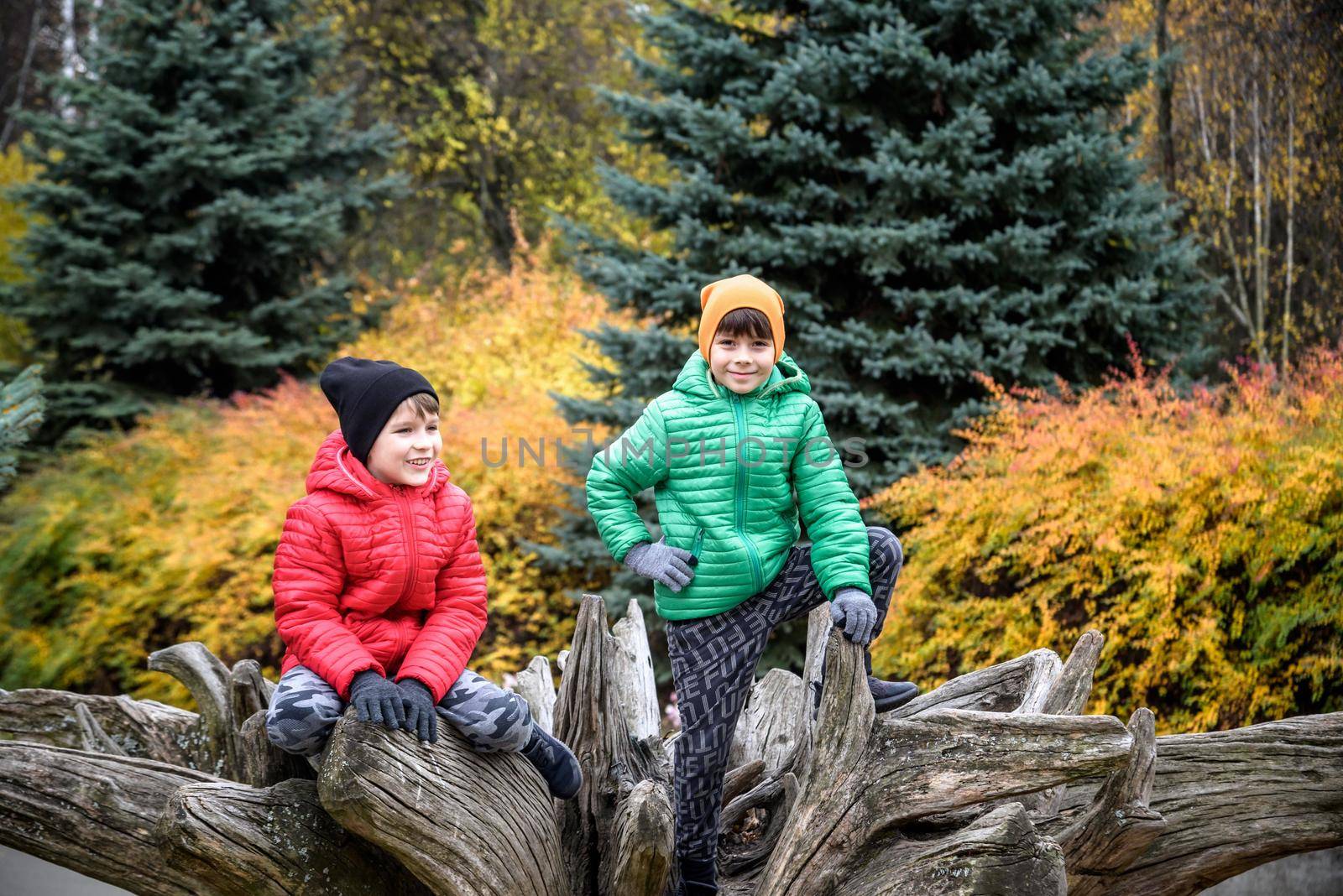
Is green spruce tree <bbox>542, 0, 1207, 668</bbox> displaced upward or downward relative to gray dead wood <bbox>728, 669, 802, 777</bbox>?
upward

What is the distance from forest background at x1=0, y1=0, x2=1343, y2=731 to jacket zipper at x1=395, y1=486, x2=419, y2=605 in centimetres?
160

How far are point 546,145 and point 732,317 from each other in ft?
39.3

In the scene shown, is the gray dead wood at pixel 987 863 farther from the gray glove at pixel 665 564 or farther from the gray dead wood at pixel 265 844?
the gray dead wood at pixel 265 844

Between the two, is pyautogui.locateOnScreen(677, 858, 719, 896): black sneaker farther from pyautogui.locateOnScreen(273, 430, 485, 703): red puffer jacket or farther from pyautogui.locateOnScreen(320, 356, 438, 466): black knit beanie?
pyautogui.locateOnScreen(320, 356, 438, 466): black knit beanie

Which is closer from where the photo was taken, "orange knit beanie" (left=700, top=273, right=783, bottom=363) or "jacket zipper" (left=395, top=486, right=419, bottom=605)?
"jacket zipper" (left=395, top=486, right=419, bottom=605)

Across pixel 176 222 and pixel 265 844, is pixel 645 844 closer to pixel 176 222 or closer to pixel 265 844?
pixel 265 844

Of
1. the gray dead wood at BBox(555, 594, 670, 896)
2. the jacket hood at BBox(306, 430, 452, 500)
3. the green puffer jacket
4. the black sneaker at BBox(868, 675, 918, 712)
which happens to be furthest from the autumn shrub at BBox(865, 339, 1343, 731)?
the jacket hood at BBox(306, 430, 452, 500)

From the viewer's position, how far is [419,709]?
2.17m

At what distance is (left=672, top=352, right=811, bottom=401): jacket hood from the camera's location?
265 centimetres

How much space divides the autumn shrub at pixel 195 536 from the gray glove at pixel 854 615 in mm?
4012

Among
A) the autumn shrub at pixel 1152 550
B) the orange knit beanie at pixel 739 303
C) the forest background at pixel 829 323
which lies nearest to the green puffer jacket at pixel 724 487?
the orange knit beanie at pixel 739 303

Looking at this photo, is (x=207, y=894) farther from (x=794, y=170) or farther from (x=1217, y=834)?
(x=794, y=170)

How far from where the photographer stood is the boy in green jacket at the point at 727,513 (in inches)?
101

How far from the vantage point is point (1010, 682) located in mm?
3096
